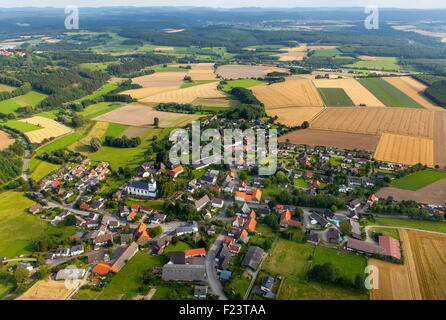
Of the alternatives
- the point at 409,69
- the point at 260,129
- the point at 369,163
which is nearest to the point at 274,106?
the point at 260,129

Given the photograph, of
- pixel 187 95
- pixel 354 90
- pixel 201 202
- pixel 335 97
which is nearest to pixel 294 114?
pixel 335 97

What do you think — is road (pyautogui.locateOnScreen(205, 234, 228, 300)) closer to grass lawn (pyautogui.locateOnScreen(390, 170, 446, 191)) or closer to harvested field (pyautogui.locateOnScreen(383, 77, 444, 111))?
grass lawn (pyautogui.locateOnScreen(390, 170, 446, 191))

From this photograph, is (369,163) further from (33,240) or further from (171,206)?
(33,240)

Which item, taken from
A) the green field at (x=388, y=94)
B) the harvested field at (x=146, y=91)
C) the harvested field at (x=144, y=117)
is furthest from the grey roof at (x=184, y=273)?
the green field at (x=388, y=94)

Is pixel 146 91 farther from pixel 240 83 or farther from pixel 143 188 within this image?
pixel 143 188

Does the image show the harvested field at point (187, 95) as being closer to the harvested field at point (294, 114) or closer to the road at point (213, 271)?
the harvested field at point (294, 114)

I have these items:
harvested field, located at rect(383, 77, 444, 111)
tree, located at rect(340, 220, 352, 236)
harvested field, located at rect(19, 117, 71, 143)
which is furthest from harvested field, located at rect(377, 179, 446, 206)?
harvested field, located at rect(19, 117, 71, 143)
